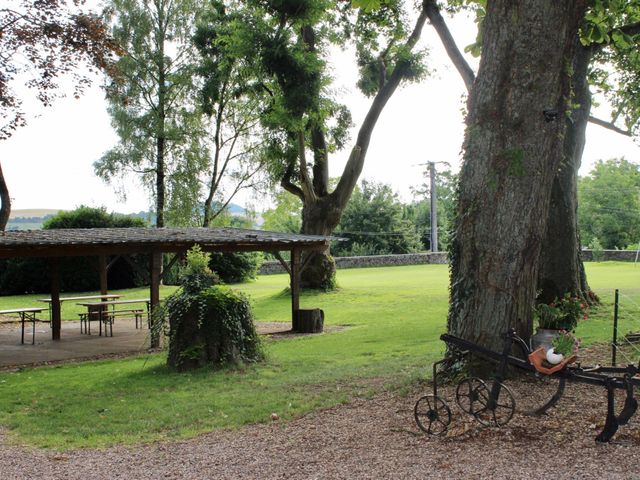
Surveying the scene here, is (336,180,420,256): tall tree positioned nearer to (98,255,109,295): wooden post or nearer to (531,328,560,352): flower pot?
(98,255,109,295): wooden post

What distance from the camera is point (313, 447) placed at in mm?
5879

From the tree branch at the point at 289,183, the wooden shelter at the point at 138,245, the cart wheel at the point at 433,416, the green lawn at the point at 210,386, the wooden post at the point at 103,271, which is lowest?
the green lawn at the point at 210,386

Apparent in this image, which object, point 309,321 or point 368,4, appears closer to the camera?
point 368,4

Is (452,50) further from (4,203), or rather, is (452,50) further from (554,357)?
(4,203)

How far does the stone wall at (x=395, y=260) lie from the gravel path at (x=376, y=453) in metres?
35.6

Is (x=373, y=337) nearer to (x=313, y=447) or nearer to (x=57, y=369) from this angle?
(x=57, y=369)

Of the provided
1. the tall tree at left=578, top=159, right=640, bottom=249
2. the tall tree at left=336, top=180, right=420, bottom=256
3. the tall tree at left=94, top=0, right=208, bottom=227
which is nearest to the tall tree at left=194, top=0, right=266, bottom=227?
the tall tree at left=94, top=0, right=208, bottom=227

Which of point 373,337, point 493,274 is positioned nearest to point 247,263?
point 373,337

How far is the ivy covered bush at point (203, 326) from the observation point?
11.3 m

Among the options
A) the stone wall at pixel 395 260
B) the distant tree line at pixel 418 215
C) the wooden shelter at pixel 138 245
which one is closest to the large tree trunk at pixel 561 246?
the wooden shelter at pixel 138 245

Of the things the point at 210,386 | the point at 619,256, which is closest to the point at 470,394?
the point at 210,386

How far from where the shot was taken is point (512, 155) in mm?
7125

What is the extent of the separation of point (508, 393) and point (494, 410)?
22 centimetres

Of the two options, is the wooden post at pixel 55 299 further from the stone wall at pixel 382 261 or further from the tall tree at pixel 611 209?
the tall tree at pixel 611 209
